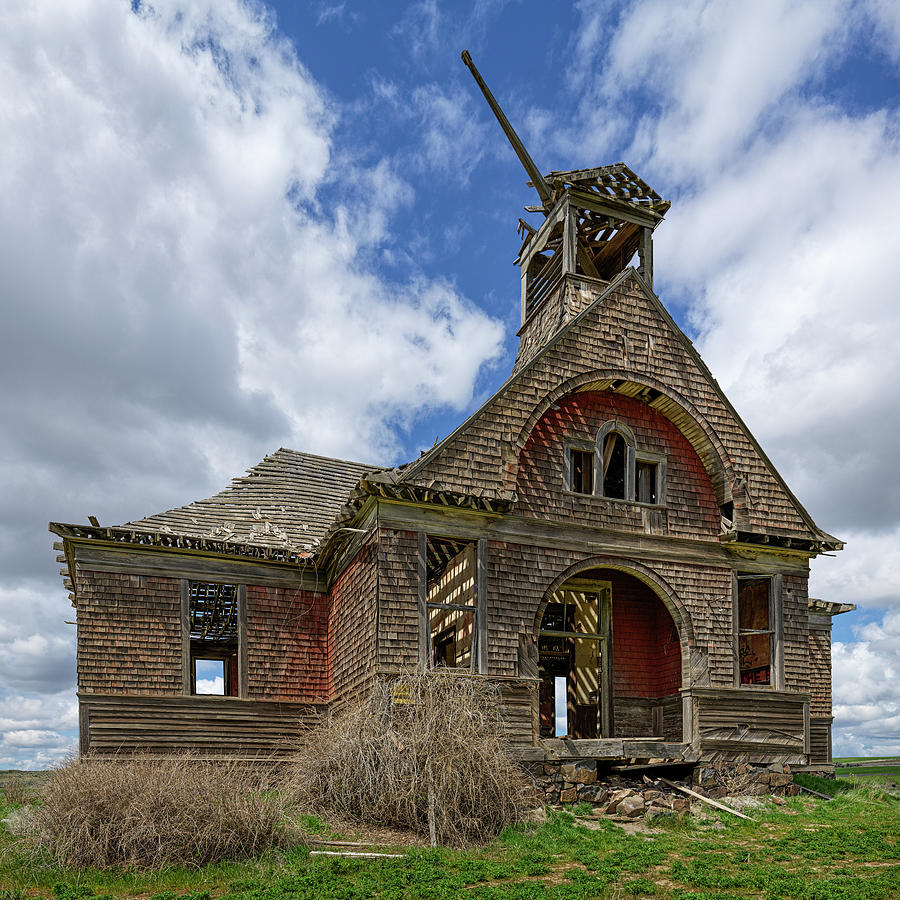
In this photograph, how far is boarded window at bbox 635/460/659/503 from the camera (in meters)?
19.3

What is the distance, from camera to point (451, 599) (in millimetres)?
21109

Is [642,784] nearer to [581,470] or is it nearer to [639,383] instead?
[581,470]

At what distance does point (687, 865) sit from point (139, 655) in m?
11.1

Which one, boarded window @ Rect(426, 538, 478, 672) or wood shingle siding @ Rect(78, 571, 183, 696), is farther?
boarded window @ Rect(426, 538, 478, 672)

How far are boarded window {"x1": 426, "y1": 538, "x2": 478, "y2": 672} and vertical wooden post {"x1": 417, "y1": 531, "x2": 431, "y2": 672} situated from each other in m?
1.74

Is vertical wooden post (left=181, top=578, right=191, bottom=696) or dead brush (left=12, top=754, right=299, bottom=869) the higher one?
vertical wooden post (left=181, top=578, right=191, bottom=696)

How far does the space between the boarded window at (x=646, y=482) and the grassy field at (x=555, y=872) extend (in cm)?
689

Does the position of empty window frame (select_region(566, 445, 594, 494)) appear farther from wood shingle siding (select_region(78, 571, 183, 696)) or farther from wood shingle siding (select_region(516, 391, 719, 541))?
wood shingle siding (select_region(78, 571, 183, 696))

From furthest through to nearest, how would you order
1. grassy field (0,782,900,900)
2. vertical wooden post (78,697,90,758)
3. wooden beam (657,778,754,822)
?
vertical wooden post (78,697,90,758) → wooden beam (657,778,754,822) → grassy field (0,782,900,900)

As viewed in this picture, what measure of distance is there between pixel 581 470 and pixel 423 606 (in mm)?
5045

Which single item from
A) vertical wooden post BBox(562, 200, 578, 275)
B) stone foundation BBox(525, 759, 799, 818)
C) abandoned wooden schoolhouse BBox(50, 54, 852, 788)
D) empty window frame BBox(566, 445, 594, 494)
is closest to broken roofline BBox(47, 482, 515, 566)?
abandoned wooden schoolhouse BBox(50, 54, 852, 788)

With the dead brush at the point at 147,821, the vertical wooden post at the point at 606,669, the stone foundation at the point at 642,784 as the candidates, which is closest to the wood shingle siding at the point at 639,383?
the vertical wooden post at the point at 606,669

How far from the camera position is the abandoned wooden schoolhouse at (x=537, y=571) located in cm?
1694

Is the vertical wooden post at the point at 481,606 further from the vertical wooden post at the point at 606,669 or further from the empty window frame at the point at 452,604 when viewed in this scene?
the vertical wooden post at the point at 606,669
